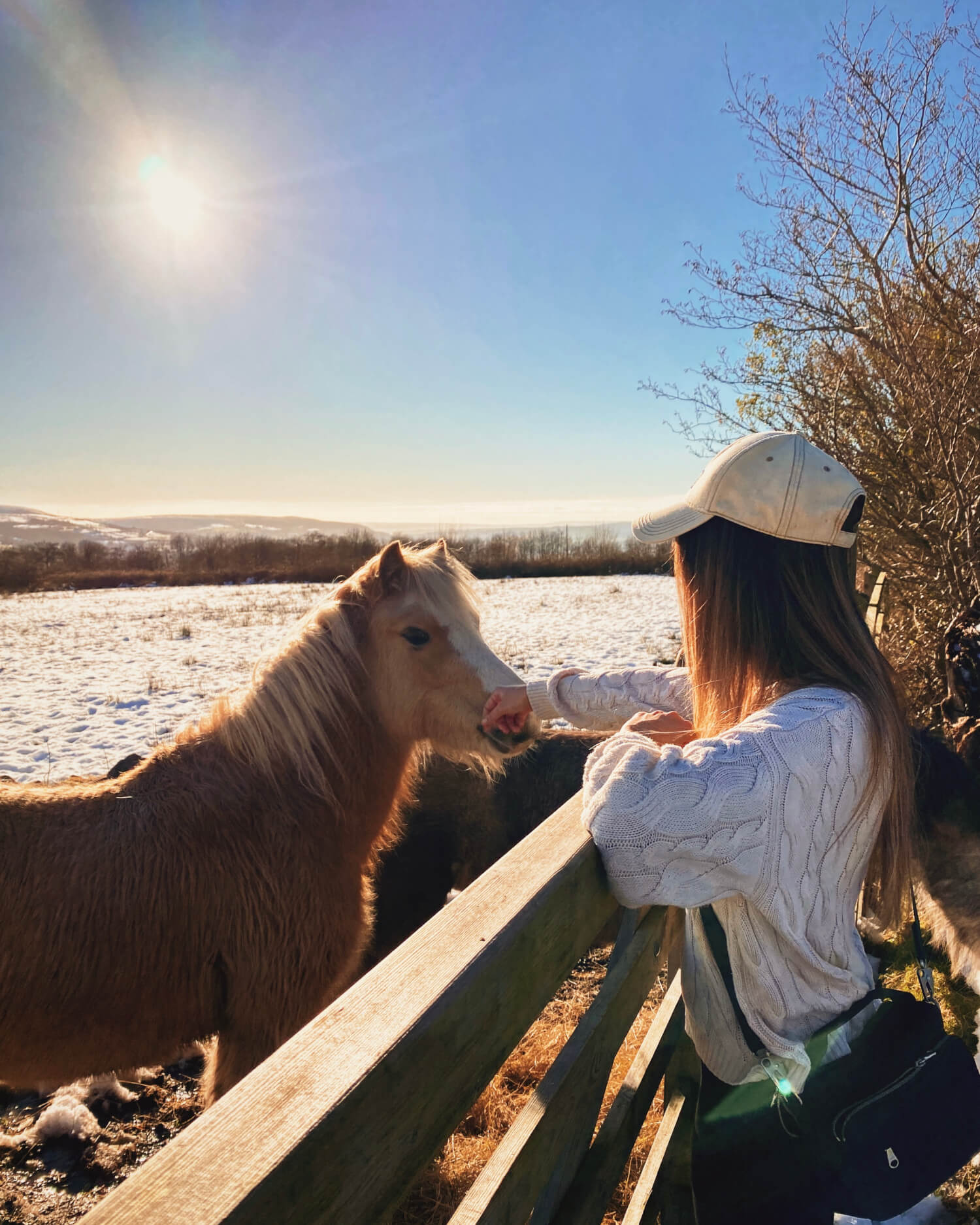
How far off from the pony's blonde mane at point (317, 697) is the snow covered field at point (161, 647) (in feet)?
0.63

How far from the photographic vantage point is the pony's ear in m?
2.80

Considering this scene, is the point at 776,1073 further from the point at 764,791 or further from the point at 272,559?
the point at 272,559

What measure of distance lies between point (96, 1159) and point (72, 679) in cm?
875

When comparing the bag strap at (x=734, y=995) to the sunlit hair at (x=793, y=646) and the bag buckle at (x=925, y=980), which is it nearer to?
the bag buckle at (x=925, y=980)

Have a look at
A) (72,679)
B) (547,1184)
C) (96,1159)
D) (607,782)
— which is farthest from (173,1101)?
(72,679)

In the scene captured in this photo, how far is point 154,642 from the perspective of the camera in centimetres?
1290

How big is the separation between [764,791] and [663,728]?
20.6 inches

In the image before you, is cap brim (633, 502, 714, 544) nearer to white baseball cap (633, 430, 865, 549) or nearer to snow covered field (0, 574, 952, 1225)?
white baseball cap (633, 430, 865, 549)

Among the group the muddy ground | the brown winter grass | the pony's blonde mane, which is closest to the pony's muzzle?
the pony's blonde mane

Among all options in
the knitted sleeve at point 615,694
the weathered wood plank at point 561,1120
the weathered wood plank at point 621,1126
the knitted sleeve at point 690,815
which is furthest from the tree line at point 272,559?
the knitted sleeve at point 690,815

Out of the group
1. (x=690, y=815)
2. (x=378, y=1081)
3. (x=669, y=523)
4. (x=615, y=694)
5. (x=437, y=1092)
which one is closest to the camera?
(x=378, y=1081)

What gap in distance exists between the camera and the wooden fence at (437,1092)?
0.61m

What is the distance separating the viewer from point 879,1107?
53.7 inches

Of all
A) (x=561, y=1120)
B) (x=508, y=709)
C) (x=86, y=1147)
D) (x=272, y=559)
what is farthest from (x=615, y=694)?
(x=272, y=559)
